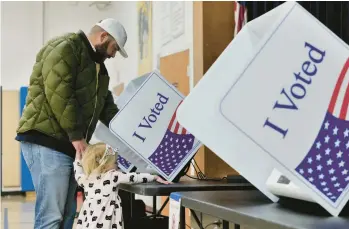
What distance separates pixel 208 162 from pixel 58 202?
171cm

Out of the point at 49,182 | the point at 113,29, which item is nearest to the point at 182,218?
the point at 49,182

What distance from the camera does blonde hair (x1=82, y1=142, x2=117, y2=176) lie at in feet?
8.13

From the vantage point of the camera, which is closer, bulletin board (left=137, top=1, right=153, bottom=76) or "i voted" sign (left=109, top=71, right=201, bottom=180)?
"i voted" sign (left=109, top=71, right=201, bottom=180)

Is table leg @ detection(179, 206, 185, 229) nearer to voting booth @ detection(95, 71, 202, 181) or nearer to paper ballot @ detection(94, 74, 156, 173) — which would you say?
voting booth @ detection(95, 71, 202, 181)

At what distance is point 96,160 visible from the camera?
2.52 meters

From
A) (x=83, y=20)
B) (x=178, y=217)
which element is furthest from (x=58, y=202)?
(x=83, y=20)

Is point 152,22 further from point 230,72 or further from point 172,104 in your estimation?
point 230,72

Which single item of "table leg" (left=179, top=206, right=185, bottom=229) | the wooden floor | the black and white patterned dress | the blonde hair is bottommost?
the wooden floor

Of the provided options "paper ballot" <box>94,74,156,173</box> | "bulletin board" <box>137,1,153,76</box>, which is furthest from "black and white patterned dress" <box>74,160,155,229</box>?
"bulletin board" <box>137,1,153,76</box>

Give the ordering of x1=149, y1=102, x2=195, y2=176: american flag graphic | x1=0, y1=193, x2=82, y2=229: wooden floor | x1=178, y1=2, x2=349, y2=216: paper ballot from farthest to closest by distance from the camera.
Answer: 1. x1=0, y1=193, x2=82, y2=229: wooden floor
2. x1=149, y1=102, x2=195, y2=176: american flag graphic
3. x1=178, y1=2, x2=349, y2=216: paper ballot

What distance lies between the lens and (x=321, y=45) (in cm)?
104

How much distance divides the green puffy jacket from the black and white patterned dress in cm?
19

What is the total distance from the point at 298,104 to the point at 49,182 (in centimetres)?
167

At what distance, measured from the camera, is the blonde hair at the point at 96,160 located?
2.48 metres
